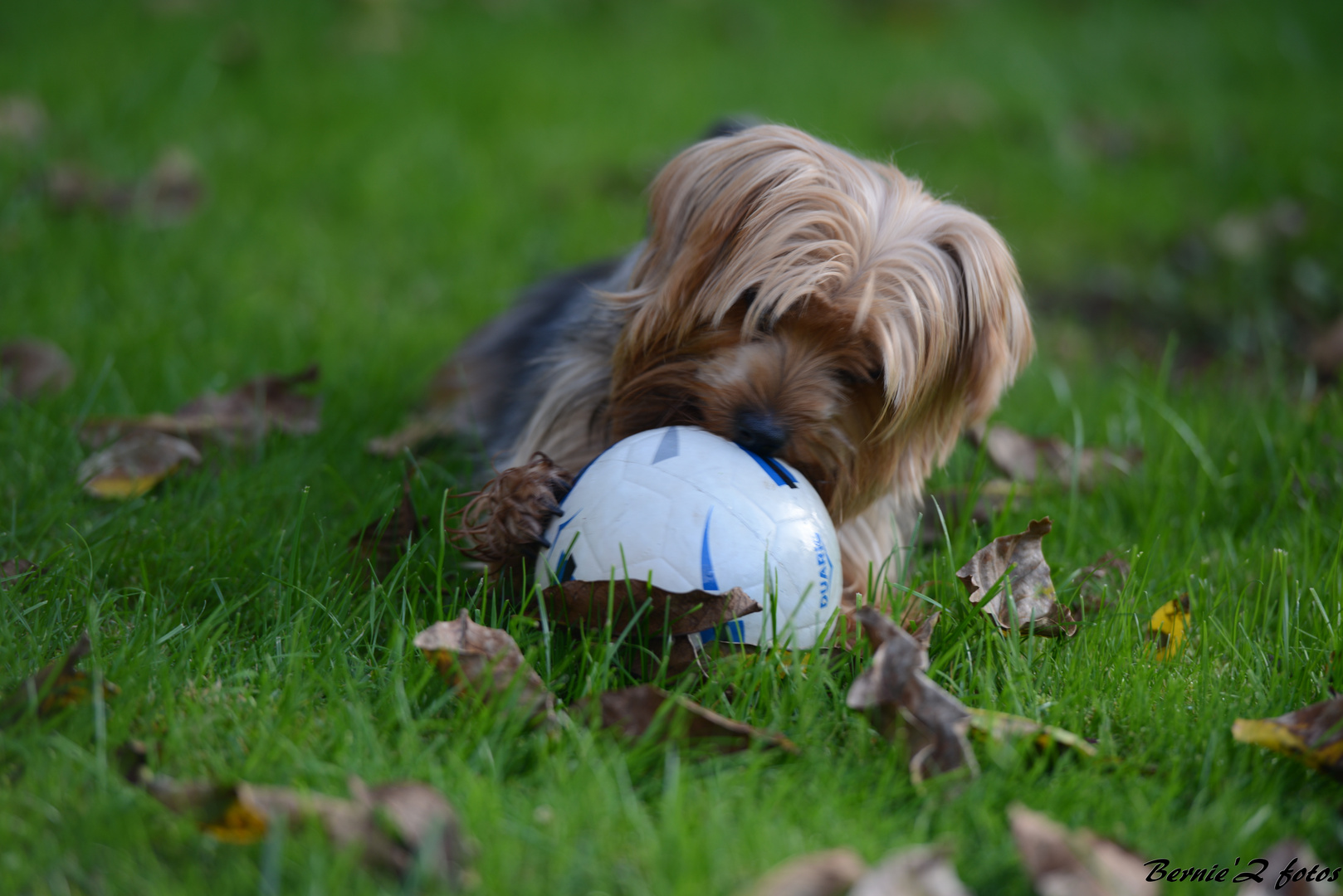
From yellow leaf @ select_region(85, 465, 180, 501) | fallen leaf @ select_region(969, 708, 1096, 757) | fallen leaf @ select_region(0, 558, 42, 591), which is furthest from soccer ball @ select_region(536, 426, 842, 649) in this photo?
yellow leaf @ select_region(85, 465, 180, 501)

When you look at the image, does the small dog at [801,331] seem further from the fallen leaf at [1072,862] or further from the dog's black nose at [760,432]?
the fallen leaf at [1072,862]

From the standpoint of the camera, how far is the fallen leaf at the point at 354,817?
5.87 ft

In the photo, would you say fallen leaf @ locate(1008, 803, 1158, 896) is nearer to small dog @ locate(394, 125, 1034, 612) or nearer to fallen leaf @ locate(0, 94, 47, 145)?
small dog @ locate(394, 125, 1034, 612)

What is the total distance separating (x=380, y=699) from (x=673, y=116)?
5502 mm

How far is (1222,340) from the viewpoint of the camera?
5.45 metres

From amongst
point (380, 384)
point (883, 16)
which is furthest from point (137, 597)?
point (883, 16)

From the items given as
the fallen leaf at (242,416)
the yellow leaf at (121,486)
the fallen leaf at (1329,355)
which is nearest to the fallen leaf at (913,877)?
the yellow leaf at (121,486)

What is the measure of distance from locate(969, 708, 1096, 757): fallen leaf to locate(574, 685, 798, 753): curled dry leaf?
0.37 m

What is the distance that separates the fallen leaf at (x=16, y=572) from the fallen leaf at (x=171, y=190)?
2.95 m

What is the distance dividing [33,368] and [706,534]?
2.67m

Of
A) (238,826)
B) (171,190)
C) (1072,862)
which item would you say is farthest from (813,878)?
(171,190)

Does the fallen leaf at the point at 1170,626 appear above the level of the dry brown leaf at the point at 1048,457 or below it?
above

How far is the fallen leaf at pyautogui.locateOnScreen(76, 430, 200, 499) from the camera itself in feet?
10.4
